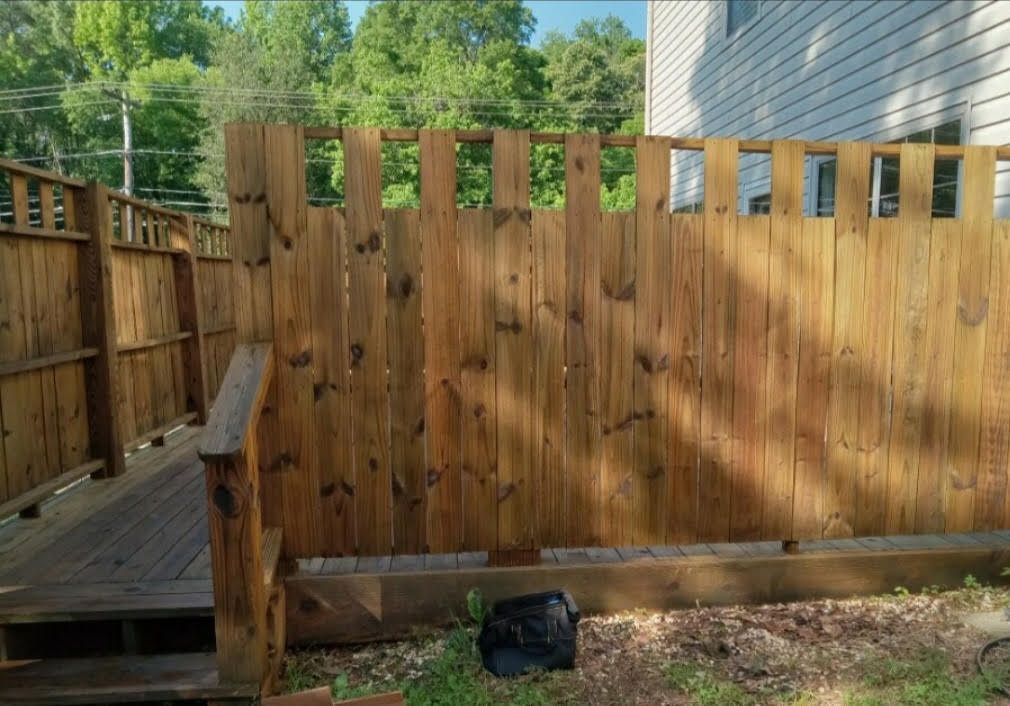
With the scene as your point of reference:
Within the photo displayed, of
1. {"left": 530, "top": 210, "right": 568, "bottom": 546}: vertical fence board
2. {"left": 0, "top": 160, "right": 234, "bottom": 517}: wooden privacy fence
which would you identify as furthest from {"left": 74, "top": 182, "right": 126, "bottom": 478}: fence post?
{"left": 530, "top": 210, "right": 568, "bottom": 546}: vertical fence board

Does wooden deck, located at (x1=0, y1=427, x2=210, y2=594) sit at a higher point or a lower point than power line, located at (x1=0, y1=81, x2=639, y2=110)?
lower

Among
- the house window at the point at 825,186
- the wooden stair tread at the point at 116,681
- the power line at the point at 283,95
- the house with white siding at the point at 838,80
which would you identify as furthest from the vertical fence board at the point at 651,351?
the power line at the point at 283,95

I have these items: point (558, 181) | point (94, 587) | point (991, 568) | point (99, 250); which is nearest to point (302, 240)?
point (94, 587)

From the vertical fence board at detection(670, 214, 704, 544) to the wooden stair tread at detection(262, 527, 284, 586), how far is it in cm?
153

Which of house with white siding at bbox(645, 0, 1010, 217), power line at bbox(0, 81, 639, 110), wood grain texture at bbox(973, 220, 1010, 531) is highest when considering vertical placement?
power line at bbox(0, 81, 639, 110)

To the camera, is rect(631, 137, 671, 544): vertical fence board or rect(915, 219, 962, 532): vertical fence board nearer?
rect(631, 137, 671, 544): vertical fence board

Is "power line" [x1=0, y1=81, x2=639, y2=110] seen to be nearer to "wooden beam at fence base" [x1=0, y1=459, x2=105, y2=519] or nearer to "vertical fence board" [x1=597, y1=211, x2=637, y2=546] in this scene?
"wooden beam at fence base" [x1=0, y1=459, x2=105, y2=519]

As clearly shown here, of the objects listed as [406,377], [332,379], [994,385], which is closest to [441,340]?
[406,377]

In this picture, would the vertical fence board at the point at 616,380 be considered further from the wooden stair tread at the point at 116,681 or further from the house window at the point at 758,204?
the house window at the point at 758,204

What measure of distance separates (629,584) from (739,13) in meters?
7.41

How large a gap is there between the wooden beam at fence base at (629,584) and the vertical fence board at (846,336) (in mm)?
223

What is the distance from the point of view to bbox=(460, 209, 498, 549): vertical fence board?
8.21 feet

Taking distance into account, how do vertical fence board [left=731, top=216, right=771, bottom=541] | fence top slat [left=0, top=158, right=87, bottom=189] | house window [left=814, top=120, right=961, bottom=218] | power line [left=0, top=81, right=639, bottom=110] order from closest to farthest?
vertical fence board [left=731, top=216, right=771, bottom=541] → fence top slat [left=0, top=158, right=87, bottom=189] → house window [left=814, top=120, right=961, bottom=218] → power line [left=0, top=81, right=639, bottom=110]

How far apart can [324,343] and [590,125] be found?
84.6 feet
